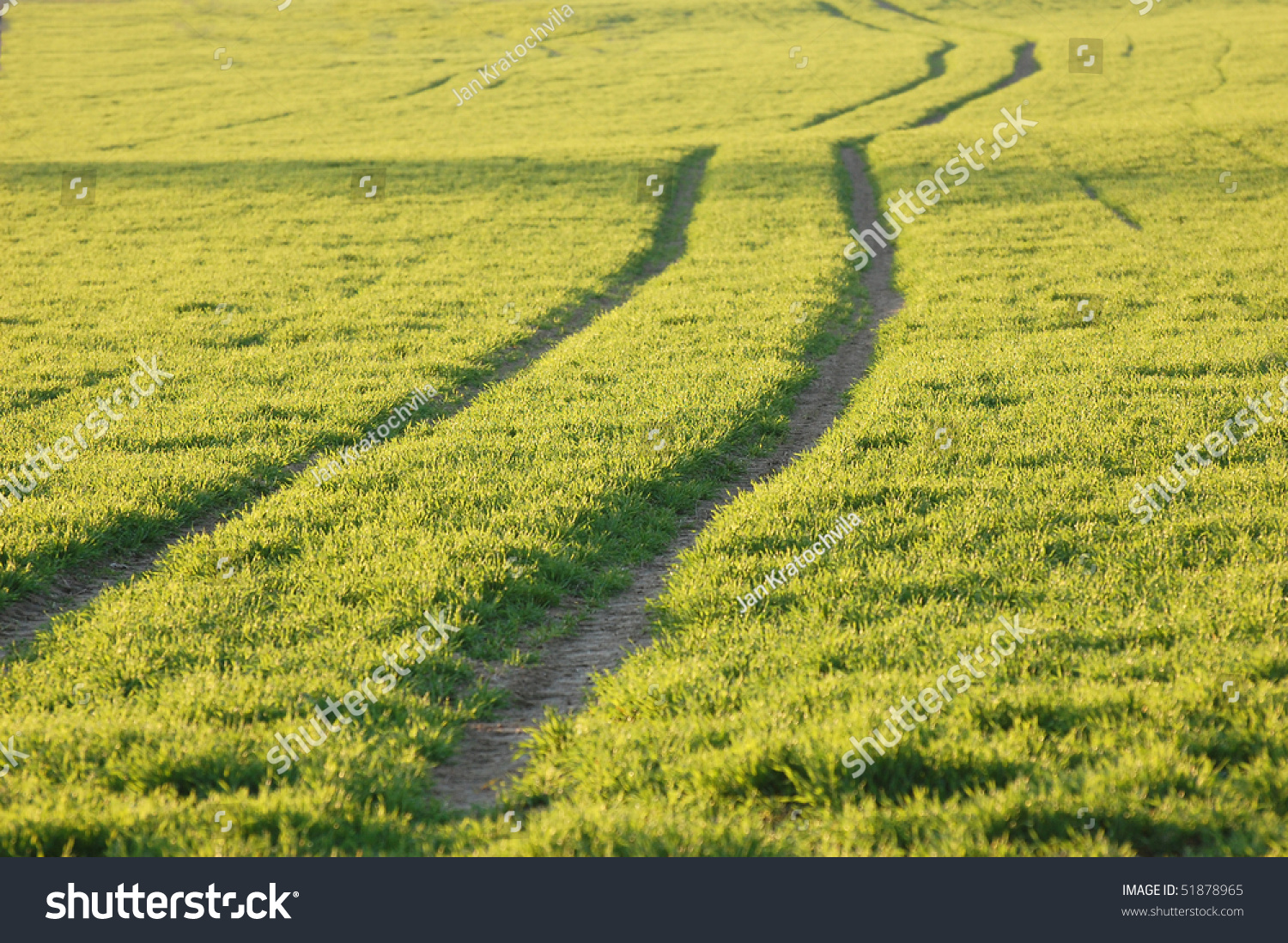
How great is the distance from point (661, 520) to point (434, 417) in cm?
419

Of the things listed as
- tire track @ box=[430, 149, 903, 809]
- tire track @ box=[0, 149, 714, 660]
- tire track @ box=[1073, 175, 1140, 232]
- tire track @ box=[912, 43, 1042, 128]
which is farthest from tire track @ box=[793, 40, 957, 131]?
tire track @ box=[430, 149, 903, 809]

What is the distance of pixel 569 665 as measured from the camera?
6.21 m

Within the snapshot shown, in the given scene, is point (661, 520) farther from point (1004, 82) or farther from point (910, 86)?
point (1004, 82)

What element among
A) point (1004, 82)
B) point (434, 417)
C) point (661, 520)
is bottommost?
point (661, 520)

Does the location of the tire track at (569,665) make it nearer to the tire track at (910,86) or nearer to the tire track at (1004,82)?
the tire track at (1004,82)

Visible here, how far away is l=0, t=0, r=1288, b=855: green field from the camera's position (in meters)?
4.54

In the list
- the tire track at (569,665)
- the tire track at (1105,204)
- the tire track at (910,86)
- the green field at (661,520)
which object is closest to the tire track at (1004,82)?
the tire track at (910,86)

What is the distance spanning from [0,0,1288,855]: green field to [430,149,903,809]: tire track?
113mm

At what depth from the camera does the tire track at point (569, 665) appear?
5078 millimetres

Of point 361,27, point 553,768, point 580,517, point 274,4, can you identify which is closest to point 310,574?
point 580,517

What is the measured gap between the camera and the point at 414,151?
3506 centimetres

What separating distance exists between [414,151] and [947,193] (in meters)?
20.2

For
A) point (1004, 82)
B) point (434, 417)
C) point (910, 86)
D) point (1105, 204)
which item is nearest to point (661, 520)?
point (434, 417)
